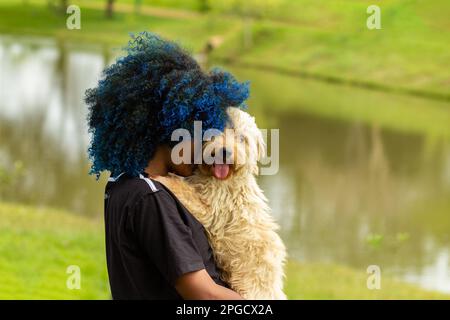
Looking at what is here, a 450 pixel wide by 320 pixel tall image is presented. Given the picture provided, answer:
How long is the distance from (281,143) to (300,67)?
827 inches

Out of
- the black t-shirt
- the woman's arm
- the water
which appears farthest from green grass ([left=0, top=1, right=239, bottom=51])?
the woman's arm

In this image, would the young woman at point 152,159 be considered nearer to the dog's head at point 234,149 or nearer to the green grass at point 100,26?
the dog's head at point 234,149

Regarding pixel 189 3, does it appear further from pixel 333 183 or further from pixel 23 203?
pixel 23 203

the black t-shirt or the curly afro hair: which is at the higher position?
the curly afro hair

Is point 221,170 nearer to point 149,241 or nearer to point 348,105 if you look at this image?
point 149,241

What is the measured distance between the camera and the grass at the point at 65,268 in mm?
7914

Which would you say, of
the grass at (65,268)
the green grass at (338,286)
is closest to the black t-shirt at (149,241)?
the grass at (65,268)

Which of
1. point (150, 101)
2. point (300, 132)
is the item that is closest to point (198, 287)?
point (150, 101)

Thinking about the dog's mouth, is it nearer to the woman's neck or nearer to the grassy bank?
the woman's neck

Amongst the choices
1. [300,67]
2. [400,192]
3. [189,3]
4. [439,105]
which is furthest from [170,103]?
[189,3]

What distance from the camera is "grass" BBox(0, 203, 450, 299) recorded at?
7.91 m

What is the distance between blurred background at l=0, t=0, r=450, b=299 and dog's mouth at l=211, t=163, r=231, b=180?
18.7 inches

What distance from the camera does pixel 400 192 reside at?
19.4 metres

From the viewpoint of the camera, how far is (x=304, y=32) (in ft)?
163
